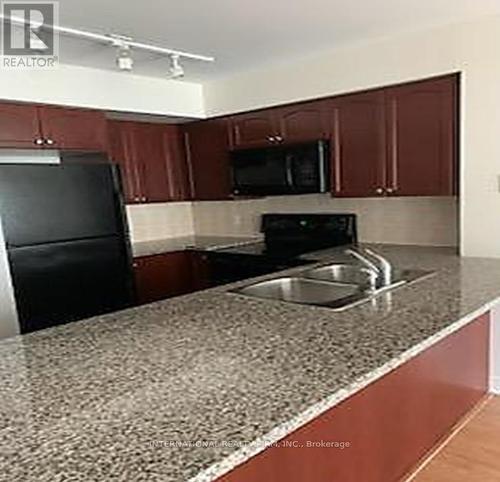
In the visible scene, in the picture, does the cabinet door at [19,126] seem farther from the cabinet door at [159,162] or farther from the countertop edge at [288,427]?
the countertop edge at [288,427]

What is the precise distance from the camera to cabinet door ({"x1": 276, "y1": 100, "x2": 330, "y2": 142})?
3254 mm

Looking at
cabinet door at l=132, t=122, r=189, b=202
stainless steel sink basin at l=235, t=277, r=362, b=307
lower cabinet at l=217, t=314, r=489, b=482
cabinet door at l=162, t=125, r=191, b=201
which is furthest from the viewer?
cabinet door at l=162, t=125, r=191, b=201

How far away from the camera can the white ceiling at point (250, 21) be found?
2205 millimetres

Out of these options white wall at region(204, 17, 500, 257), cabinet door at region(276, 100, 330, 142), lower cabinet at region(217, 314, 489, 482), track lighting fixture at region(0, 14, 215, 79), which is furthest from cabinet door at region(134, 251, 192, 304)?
lower cabinet at region(217, 314, 489, 482)

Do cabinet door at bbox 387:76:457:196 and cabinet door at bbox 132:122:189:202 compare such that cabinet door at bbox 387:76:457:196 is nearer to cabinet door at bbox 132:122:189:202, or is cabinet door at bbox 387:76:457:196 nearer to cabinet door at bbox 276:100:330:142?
cabinet door at bbox 276:100:330:142

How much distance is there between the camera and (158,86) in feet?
12.1

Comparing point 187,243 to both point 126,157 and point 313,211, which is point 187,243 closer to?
point 126,157

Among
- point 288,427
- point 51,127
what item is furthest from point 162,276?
point 288,427

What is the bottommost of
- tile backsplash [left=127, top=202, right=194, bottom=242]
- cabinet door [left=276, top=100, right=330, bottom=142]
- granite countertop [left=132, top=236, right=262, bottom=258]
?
granite countertop [left=132, top=236, right=262, bottom=258]

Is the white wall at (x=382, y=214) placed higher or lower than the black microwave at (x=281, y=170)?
lower

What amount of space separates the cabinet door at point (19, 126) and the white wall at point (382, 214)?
182 cm

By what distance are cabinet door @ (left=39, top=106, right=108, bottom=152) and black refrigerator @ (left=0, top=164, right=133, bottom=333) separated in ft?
1.07

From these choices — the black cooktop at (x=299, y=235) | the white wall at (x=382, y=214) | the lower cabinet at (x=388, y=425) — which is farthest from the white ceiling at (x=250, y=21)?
the lower cabinet at (x=388, y=425)

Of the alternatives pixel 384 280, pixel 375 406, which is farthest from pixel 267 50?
pixel 375 406
